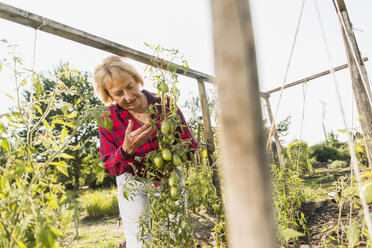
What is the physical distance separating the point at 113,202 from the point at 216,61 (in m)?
5.28

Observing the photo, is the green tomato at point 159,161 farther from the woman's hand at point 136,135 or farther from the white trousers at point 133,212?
the white trousers at point 133,212

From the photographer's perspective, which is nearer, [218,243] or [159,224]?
[159,224]

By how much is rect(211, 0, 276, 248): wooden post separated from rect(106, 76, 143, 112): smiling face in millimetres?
1271

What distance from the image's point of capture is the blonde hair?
155 centimetres

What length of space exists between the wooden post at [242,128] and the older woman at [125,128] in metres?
1.10

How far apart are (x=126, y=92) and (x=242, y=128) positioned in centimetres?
133

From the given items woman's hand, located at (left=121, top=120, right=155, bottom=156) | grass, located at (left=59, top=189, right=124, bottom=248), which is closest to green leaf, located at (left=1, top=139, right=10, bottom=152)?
woman's hand, located at (left=121, top=120, right=155, bottom=156)

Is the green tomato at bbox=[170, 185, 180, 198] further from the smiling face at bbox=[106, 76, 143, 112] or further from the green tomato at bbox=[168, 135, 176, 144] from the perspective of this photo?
the smiling face at bbox=[106, 76, 143, 112]

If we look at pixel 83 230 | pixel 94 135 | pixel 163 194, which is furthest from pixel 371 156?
pixel 94 135

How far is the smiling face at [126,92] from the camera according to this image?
1.54 meters

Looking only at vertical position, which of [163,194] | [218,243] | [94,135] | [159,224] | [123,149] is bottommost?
[218,243]

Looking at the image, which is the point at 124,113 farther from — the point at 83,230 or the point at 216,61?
the point at 83,230

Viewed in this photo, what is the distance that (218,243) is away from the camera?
2.07 m


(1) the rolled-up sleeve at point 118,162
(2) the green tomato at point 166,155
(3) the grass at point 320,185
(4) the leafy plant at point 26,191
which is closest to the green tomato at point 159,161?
(2) the green tomato at point 166,155
